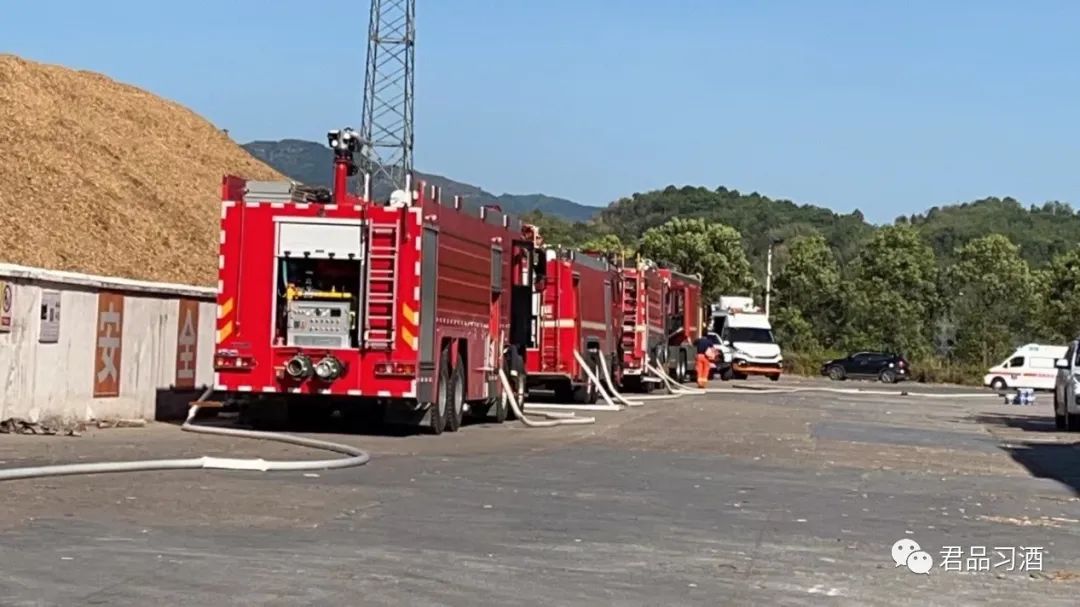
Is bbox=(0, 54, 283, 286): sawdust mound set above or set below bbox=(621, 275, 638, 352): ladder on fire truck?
above

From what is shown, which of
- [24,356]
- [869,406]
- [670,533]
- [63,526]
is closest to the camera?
[63,526]

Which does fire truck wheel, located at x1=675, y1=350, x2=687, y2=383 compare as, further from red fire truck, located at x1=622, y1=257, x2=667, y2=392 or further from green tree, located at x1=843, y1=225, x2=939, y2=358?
green tree, located at x1=843, y1=225, x2=939, y2=358

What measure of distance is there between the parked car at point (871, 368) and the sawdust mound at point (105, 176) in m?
34.2

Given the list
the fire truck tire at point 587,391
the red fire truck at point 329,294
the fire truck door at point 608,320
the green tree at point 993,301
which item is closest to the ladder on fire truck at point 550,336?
the fire truck tire at point 587,391

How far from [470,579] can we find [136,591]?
6.33 feet

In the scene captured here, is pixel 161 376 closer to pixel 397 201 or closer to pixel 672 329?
pixel 397 201

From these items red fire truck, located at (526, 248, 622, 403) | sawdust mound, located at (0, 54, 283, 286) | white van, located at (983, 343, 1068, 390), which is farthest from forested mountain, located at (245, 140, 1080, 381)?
red fire truck, located at (526, 248, 622, 403)

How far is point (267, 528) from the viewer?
11.0 meters

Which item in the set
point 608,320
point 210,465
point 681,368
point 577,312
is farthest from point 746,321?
point 210,465

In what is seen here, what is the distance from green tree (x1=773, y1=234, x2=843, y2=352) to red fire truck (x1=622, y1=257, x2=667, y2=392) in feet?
155

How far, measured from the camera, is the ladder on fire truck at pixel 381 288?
19.8 meters

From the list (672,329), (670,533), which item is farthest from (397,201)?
(672,329)

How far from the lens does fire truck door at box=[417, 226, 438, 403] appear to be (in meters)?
20.0

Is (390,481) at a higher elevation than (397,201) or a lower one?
lower
